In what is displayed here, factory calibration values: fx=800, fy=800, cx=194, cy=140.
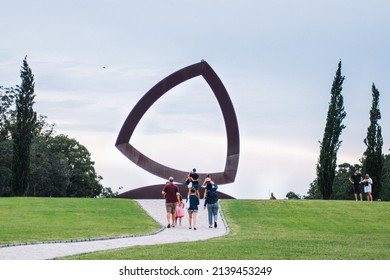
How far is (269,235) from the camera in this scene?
1997 centimetres

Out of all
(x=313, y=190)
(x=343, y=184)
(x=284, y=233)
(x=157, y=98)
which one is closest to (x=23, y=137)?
(x=157, y=98)

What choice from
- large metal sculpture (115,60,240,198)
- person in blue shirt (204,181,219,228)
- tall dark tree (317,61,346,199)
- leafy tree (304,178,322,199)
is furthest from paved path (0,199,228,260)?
leafy tree (304,178,322,199)

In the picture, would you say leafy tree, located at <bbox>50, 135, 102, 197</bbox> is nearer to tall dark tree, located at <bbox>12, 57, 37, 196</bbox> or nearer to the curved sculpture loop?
tall dark tree, located at <bbox>12, 57, 37, 196</bbox>

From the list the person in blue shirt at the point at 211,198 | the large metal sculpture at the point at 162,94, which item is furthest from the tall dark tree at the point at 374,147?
the person in blue shirt at the point at 211,198

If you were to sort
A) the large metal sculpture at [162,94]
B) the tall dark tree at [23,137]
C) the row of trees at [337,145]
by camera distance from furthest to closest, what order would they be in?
the row of trees at [337,145]
the tall dark tree at [23,137]
the large metal sculpture at [162,94]

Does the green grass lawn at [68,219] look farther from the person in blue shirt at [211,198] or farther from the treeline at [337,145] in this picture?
the treeline at [337,145]

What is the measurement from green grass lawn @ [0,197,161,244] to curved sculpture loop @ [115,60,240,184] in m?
2.58

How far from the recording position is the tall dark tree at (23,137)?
38.6 meters

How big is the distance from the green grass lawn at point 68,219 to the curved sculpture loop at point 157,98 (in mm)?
2578

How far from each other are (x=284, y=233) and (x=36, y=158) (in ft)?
121
